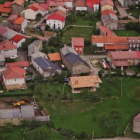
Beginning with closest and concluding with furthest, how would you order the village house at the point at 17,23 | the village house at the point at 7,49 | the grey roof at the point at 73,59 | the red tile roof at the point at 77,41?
1. the grey roof at the point at 73,59
2. the village house at the point at 7,49
3. the red tile roof at the point at 77,41
4. the village house at the point at 17,23

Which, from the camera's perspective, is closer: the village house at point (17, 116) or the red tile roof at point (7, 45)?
the village house at point (17, 116)

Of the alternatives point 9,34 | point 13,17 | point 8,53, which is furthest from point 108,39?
point 13,17

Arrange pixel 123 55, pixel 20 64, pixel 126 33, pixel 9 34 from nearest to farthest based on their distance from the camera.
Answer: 1. pixel 20 64
2. pixel 123 55
3. pixel 9 34
4. pixel 126 33

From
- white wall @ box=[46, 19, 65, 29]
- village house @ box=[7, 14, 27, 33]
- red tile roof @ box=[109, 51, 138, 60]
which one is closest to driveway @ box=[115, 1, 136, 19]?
white wall @ box=[46, 19, 65, 29]

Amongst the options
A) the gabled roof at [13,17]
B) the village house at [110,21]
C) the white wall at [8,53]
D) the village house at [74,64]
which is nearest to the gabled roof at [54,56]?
the village house at [74,64]

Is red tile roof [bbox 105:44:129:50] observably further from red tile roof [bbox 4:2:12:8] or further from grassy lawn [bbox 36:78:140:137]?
red tile roof [bbox 4:2:12:8]

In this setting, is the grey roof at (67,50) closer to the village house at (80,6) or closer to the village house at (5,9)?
the village house at (80,6)

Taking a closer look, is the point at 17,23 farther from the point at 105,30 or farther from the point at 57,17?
the point at 105,30
